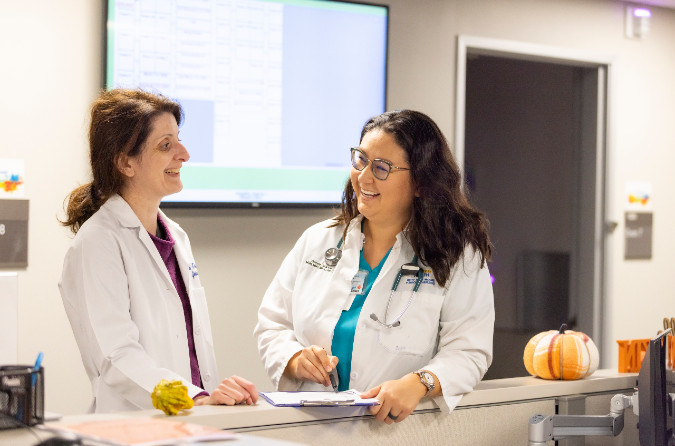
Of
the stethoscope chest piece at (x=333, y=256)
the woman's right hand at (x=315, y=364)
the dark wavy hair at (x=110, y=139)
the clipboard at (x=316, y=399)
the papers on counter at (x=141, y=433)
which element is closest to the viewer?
the papers on counter at (x=141, y=433)

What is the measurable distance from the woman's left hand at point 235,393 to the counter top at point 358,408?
2cm

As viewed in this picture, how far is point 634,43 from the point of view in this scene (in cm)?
497

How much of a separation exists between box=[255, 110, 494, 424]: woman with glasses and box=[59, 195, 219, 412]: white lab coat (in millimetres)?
276

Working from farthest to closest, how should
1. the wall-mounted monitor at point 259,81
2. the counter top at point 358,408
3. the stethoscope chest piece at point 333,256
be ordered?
1. the wall-mounted monitor at point 259,81
2. the stethoscope chest piece at point 333,256
3. the counter top at point 358,408

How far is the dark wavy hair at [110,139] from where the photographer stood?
2.22m

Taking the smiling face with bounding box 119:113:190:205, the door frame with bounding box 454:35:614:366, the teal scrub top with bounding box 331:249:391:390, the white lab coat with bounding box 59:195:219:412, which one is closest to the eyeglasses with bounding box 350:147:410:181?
the teal scrub top with bounding box 331:249:391:390

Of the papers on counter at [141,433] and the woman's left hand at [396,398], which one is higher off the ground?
the papers on counter at [141,433]

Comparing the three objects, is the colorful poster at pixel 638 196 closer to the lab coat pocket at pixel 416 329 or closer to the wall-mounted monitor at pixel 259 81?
the wall-mounted monitor at pixel 259 81

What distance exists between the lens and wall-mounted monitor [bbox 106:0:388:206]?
346 cm

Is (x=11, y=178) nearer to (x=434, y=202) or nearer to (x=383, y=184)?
(x=383, y=184)

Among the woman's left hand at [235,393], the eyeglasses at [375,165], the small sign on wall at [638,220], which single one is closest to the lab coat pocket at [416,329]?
the eyeglasses at [375,165]

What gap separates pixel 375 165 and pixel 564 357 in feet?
2.40

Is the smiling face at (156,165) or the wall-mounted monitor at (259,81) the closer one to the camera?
Result: the smiling face at (156,165)

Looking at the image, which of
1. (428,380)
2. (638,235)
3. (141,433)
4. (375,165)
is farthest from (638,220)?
(141,433)
